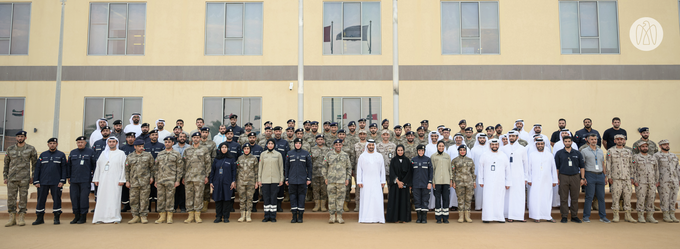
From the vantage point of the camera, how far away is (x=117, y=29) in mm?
14578

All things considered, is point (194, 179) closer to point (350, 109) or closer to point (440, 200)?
point (440, 200)

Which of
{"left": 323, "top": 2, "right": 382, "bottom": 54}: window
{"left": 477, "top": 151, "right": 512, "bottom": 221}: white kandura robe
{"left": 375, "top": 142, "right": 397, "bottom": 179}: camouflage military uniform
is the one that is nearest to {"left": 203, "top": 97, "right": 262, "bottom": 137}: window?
{"left": 323, "top": 2, "right": 382, "bottom": 54}: window

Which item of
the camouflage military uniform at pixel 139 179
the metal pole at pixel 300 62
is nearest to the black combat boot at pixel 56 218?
the camouflage military uniform at pixel 139 179

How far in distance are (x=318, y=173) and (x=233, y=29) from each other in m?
7.42

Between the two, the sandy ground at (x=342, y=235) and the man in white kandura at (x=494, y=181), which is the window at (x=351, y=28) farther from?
the sandy ground at (x=342, y=235)

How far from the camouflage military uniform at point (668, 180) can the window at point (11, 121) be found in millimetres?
19252

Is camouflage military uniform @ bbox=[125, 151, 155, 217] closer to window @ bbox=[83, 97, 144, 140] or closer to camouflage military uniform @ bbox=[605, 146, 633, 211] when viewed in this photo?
window @ bbox=[83, 97, 144, 140]

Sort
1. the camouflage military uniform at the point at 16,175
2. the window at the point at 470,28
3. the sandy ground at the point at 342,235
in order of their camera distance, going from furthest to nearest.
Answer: the window at the point at 470,28, the camouflage military uniform at the point at 16,175, the sandy ground at the point at 342,235

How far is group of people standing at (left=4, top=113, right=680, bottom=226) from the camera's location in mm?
9016

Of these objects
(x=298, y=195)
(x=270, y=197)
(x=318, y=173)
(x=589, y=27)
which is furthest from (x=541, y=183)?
(x=589, y=27)

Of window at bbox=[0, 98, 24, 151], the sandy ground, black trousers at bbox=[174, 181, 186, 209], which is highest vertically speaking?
window at bbox=[0, 98, 24, 151]

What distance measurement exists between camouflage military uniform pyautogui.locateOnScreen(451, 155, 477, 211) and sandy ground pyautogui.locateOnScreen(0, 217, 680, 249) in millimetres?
514

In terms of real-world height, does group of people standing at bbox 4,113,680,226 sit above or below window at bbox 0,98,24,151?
below

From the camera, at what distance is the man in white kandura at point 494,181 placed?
9.18m
